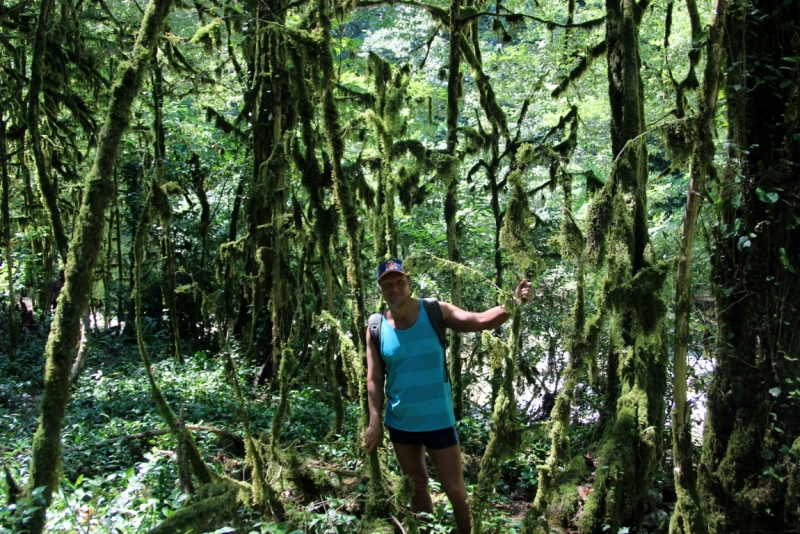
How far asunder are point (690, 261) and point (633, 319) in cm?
101

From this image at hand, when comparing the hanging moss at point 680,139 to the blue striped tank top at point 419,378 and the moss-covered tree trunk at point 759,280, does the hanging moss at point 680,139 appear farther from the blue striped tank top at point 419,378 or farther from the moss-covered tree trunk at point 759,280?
the blue striped tank top at point 419,378

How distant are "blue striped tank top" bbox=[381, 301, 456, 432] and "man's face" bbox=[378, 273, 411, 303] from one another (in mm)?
191

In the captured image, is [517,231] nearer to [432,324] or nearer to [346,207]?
[432,324]

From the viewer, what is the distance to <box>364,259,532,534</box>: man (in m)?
3.75

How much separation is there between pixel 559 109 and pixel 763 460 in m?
12.5

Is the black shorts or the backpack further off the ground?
the backpack

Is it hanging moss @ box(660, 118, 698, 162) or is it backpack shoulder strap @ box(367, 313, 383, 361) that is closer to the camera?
hanging moss @ box(660, 118, 698, 162)

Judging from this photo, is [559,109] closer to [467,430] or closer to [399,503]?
[467,430]

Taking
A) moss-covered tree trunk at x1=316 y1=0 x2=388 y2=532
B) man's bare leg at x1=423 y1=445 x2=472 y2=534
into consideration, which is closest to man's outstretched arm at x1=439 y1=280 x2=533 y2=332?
moss-covered tree trunk at x1=316 y1=0 x2=388 y2=532

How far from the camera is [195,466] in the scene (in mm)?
3609

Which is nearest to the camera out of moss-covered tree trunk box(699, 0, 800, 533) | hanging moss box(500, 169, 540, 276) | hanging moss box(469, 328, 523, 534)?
hanging moss box(469, 328, 523, 534)

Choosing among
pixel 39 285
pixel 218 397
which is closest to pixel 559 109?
pixel 218 397

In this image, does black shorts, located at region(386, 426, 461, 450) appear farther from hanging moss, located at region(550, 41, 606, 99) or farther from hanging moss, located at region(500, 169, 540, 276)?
hanging moss, located at region(550, 41, 606, 99)

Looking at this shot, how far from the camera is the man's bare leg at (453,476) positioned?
3.82 metres
